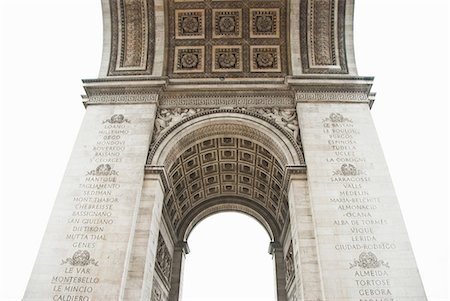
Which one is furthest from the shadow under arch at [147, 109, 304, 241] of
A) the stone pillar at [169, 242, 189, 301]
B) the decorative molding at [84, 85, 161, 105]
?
the decorative molding at [84, 85, 161, 105]

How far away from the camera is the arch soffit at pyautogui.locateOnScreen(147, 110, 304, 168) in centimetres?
1314

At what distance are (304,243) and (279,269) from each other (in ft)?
21.0

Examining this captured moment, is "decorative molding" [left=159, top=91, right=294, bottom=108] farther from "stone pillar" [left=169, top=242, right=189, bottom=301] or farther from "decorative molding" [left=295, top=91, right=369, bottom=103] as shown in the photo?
"stone pillar" [left=169, top=242, right=189, bottom=301]

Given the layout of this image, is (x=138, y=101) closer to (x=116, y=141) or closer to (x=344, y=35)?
(x=116, y=141)

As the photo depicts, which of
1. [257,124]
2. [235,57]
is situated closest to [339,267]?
[257,124]

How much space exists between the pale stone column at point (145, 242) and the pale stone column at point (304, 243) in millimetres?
4692

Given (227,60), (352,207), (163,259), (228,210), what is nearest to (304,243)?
(352,207)

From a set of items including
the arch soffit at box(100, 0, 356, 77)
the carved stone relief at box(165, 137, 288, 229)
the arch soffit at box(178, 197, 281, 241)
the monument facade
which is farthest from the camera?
the arch soffit at box(178, 197, 281, 241)

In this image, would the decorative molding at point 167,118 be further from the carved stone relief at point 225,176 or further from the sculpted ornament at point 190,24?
the sculpted ornament at point 190,24

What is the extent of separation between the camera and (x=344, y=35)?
52.2 ft

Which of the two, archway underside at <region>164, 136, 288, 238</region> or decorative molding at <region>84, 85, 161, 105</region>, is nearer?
decorative molding at <region>84, 85, 161, 105</region>

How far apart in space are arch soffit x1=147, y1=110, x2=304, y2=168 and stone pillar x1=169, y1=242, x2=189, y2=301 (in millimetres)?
5905

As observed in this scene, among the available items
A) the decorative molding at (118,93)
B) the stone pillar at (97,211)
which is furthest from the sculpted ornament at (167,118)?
the decorative molding at (118,93)

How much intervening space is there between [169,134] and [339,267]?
760 cm
